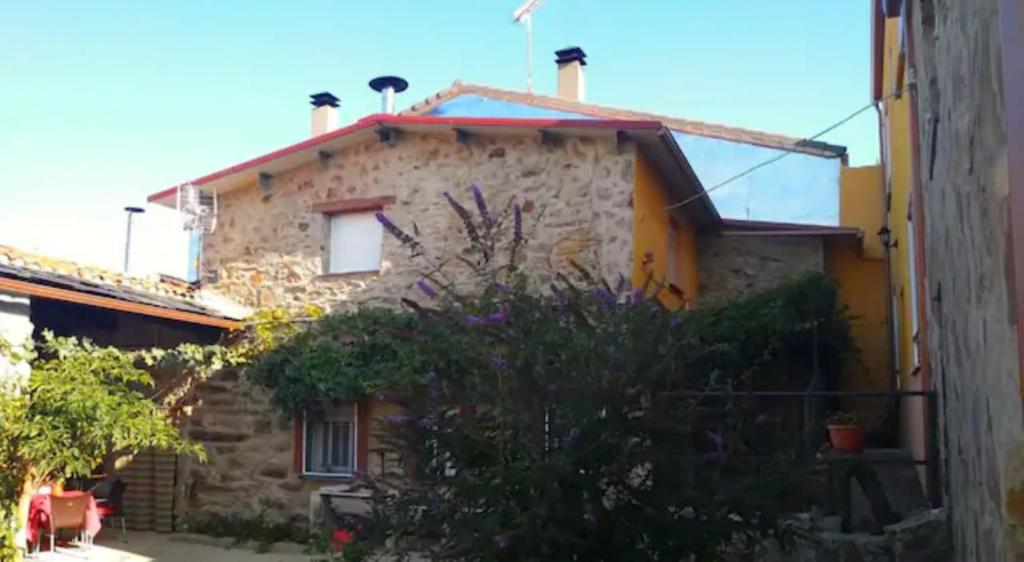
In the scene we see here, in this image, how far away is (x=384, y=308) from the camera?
416 inches

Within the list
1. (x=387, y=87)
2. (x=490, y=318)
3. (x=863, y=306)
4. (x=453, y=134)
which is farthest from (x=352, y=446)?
(x=863, y=306)

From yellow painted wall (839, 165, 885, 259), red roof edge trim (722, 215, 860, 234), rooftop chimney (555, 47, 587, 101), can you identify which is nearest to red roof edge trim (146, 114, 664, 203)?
red roof edge trim (722, 215, 860, 234)

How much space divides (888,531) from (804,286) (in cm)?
627

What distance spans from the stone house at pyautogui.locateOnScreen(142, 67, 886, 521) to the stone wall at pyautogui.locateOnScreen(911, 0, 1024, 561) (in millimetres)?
5130

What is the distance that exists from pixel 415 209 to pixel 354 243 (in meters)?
0.96

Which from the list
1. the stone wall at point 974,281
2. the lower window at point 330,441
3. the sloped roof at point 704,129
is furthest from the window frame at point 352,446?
the sloped roof at point 704,129

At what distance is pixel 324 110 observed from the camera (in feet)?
50.0

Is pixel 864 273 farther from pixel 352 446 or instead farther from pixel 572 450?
pixel 572 450

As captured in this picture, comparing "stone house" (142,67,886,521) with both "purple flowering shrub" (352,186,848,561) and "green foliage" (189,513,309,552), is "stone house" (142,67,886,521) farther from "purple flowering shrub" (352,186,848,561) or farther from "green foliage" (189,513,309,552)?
"purple flowering shrub" (352,186,848,561)

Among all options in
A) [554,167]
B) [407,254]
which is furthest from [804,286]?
[407,254]

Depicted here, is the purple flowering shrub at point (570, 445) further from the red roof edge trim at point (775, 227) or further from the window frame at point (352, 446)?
the red roof edge trim at point (775, 227)

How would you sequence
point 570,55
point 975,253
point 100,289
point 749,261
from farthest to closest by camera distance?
point 570,55, point 749,261, point 100,289, point 975,253

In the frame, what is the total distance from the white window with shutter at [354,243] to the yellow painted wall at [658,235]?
10.1 feet

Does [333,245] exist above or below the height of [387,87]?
below
